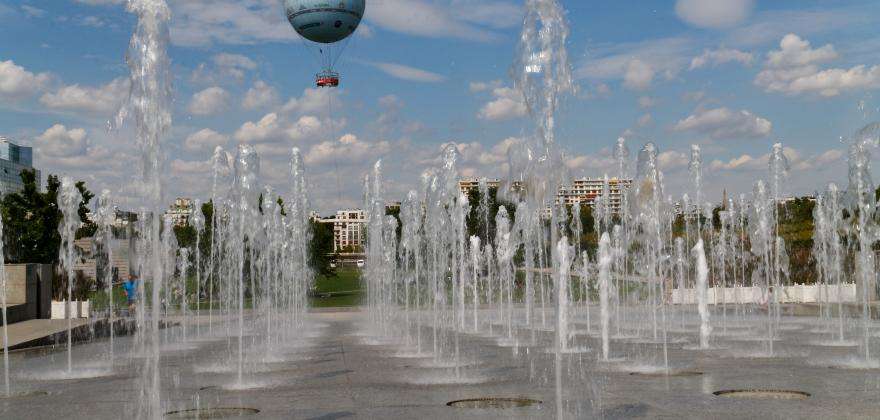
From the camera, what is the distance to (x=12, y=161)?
8638 cm

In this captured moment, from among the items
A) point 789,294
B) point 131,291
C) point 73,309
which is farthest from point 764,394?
point 131,291

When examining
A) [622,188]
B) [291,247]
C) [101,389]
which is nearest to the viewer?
[101,389]

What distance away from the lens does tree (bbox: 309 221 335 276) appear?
163 ft

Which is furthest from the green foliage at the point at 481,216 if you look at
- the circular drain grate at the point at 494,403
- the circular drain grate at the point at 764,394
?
the circular drain grate at the point at 494,403

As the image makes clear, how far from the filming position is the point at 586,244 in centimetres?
6525

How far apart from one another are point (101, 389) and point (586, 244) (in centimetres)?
5555

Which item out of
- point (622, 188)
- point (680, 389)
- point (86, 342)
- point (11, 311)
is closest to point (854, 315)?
point (622, 188)

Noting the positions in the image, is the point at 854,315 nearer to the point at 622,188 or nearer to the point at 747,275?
the point at 622,188

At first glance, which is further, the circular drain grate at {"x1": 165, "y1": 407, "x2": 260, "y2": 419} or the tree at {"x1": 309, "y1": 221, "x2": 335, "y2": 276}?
the tree at {"x1": 309, "y1": 221, "x2": 335, "y2": 276}

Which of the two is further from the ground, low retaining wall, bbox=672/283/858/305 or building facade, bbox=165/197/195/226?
building facade, bbox=165/197/195/226

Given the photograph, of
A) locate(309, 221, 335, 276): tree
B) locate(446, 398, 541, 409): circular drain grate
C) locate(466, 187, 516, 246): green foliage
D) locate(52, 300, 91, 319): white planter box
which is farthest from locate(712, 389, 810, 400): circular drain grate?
locate(466, 187, 516, 246): green foliage

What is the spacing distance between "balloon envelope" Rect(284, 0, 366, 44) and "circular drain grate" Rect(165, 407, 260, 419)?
2183 cm

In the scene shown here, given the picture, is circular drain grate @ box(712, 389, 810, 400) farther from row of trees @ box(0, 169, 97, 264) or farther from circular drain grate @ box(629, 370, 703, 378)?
row of trees @ box(0, 169, 97, 264)

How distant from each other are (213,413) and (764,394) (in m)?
5.78
